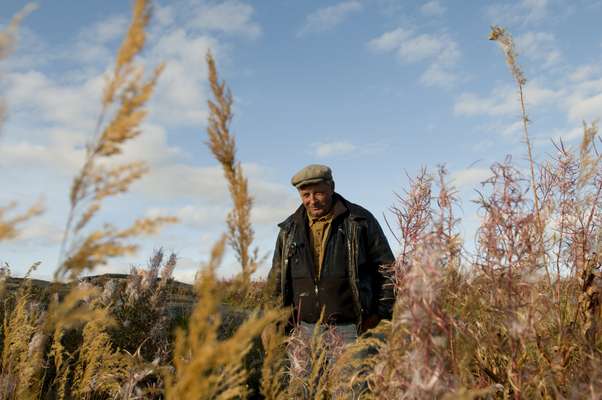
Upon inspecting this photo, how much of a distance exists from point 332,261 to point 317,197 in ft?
2.20

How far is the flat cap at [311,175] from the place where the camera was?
206 inches

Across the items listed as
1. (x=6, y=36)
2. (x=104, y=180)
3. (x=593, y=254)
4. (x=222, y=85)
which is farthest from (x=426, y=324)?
(x=593, y=254)

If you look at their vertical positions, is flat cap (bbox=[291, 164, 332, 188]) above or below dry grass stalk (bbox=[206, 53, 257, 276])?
above

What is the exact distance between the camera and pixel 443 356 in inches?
59.6

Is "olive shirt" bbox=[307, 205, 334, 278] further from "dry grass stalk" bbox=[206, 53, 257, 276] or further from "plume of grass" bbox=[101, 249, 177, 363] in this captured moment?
"dry grass stalk" bbox=[206, 53, 257, 276]

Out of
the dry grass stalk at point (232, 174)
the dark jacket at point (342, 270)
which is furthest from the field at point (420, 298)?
the dark jacket at point (342, 270)

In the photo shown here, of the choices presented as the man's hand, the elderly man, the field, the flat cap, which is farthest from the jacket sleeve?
the field

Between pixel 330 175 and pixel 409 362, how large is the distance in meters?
3.95

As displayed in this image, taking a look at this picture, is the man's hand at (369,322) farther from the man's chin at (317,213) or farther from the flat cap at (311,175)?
the flat cap at (311,175)

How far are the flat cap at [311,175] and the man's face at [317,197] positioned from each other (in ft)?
0.22

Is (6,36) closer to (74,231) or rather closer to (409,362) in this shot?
(74,231)

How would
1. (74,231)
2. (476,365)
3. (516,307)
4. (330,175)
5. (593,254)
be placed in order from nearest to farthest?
(74,231), (516,307), (476,365), (593,254), (330,175)

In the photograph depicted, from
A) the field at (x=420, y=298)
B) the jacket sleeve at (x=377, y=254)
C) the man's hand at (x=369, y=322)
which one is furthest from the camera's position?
the jacket sleeve at (x=377, y=254)

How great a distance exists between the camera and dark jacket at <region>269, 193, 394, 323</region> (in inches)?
200
